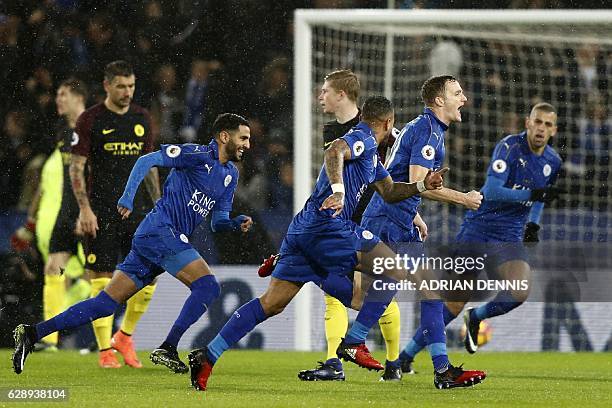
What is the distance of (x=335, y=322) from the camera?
795 cm

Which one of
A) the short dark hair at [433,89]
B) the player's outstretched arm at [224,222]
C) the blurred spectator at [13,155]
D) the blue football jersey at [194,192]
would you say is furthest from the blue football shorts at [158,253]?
the blurred spectator at [13,155]

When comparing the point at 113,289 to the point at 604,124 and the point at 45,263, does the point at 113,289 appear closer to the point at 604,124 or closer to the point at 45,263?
the point at 45,263

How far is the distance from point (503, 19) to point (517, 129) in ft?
5.76

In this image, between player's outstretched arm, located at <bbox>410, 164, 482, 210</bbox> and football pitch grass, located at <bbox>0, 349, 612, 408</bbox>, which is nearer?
football pitch grass, located at <bbox>0, 349, 612, 408</bbox>

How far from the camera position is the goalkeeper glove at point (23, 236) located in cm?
1121

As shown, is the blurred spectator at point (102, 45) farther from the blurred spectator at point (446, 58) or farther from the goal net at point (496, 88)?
the blurred spectator at point (446, 58)

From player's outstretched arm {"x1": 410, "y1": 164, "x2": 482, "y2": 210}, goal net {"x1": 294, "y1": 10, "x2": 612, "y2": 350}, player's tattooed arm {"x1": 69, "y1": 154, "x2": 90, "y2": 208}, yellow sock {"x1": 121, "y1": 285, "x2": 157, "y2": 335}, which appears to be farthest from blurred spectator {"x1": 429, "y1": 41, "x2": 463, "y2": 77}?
player's outstretched arm {"x1": 410, "y1": 164, "x2": 482, "y2": 210}

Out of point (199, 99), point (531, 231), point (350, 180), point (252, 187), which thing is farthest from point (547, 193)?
point (199, 99)

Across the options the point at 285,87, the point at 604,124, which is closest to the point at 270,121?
the point at 285,87

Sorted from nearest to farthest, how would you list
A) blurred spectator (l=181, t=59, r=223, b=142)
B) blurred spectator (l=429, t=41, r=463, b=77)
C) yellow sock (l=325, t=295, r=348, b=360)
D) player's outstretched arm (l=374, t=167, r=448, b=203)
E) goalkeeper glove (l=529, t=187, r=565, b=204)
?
player's outstretched arm (l=374, t=167, r=448, b=203)
yellow sock (l=325, t=295, r=348, b=360)
goalkeeper glove (l=529, t=187, r=565, b=204)
blurred spectator (l=429, t=41, r=463, b=77)
blurred spectator (l=181, t=59, r=223, b=142)

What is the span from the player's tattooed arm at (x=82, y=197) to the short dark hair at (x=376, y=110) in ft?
8.24

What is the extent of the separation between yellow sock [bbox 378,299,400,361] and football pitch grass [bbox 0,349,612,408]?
19 centimetres

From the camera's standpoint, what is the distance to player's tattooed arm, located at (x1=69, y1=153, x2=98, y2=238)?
29.0 ft

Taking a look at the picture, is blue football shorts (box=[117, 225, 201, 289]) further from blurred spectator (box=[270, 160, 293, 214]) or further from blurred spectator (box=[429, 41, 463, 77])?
blurred spectator (box=[429, 41, 463, 77])
